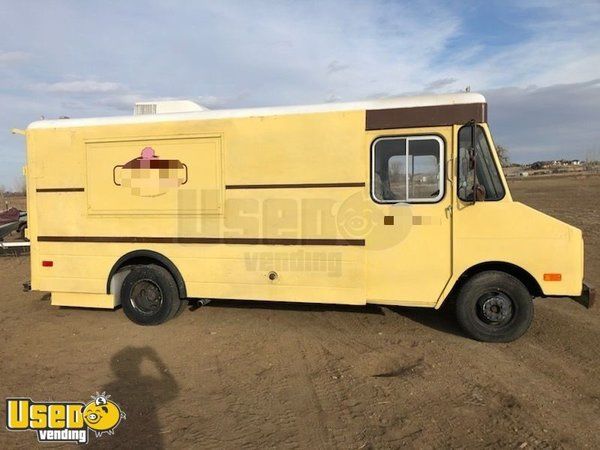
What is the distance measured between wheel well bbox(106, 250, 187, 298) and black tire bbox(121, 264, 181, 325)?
0.08 m

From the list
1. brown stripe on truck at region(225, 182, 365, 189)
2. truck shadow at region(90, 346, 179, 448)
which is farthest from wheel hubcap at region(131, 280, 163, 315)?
brown stripe on truck at region(225, 182, 365, 189)

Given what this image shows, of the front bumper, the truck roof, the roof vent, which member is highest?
the roof vent

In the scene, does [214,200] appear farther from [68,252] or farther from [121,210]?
[68,252]

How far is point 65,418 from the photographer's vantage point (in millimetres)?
4070

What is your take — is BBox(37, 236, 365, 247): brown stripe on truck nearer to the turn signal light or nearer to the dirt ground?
the dirt ground

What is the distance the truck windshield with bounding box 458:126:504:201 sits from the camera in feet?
17.7

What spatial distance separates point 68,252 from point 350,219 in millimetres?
3953

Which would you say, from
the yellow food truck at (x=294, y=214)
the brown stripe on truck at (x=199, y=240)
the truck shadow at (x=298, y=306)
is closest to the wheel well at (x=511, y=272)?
the yellow food truck at (x=294, y=214)

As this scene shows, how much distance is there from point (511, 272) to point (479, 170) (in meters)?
1.26

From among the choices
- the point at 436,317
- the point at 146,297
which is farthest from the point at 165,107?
the point at 436,317

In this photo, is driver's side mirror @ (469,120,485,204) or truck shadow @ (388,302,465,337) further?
truck shadow @ (388,302,465,337)

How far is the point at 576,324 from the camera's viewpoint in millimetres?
6102

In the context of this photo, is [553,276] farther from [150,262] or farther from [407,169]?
[150,262]

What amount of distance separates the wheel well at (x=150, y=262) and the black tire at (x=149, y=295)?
0.26 ft
